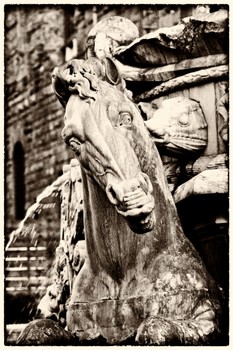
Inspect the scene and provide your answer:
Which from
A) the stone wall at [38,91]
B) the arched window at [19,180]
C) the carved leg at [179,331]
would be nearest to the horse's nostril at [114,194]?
the carved leg at [179,331]

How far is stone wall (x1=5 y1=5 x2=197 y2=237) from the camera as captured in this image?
25.2 metres

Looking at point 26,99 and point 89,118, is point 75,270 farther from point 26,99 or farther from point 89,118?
point 26,99

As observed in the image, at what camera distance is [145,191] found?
6.31m

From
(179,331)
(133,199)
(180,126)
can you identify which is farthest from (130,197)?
(180,126)

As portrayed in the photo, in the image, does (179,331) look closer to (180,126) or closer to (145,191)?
(145,191)

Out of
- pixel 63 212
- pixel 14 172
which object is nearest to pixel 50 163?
pixel 14 172

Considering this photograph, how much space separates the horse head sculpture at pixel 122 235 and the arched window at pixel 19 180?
19054 millimetres

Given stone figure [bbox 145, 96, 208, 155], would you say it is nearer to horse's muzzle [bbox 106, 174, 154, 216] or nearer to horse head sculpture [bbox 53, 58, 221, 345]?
horse head sculpture [bbox 53, 58, 221, 345]

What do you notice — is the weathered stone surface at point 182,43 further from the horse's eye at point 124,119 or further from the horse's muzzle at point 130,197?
the horse's muzzle at point 130,197

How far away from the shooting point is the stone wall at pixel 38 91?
2517 cm

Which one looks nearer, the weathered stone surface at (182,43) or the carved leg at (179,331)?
the carved leg at (179,331)

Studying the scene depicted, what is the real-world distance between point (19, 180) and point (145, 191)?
21.0 meters

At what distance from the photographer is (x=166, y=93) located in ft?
24.2

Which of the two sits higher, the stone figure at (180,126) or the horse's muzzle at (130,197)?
the stone figure at (180,126)
